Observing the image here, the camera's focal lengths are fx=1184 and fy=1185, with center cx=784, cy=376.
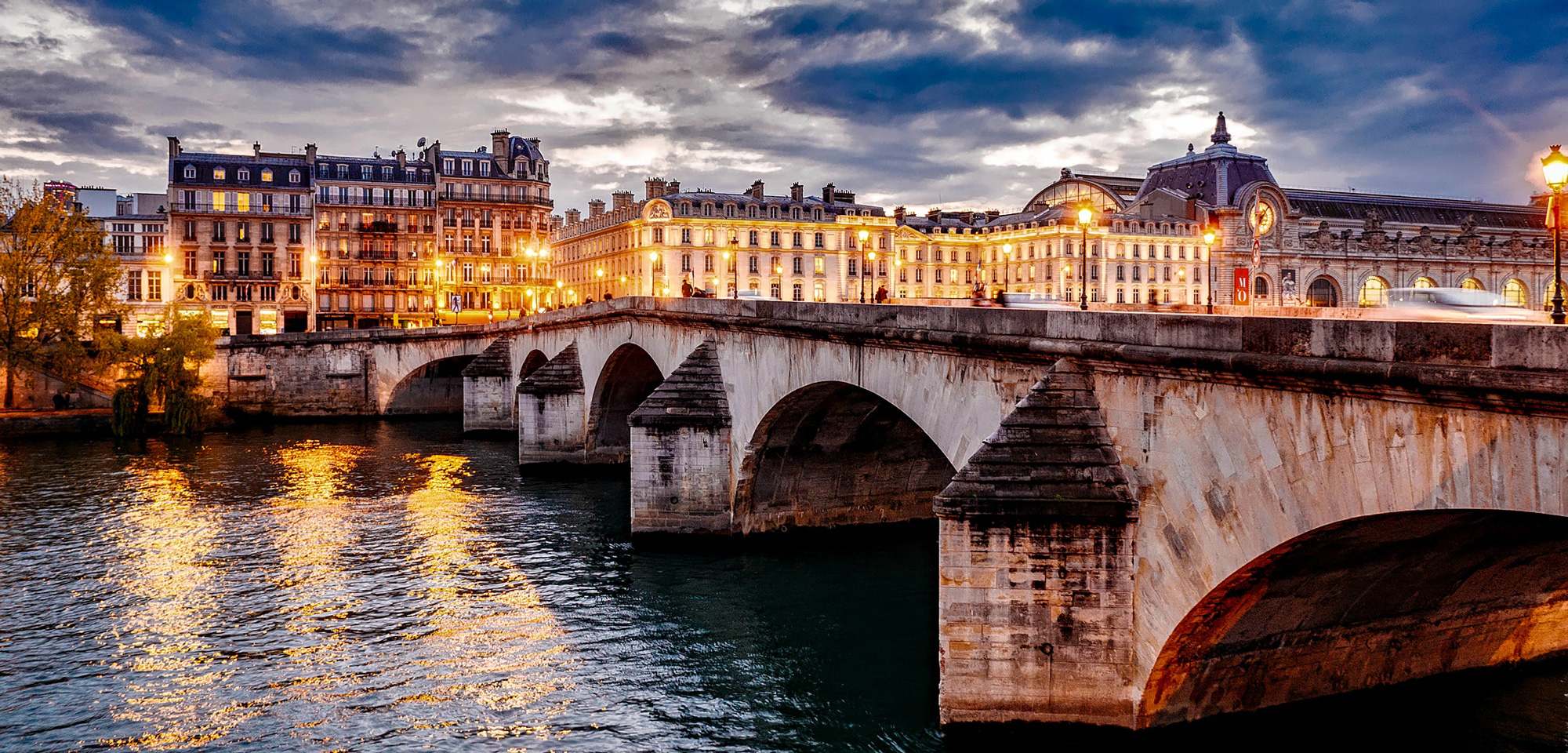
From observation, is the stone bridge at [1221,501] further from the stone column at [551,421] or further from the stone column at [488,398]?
→ the stone column at [488,398]

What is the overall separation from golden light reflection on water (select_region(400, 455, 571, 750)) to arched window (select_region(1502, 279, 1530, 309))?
157 ft

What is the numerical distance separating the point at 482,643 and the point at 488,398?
35043 millimetres

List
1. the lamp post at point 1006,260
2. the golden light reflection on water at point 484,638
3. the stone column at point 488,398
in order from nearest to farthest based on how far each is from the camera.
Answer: the golden light reflection on water at point 484,638, the stone column at point 488,398, the lamp post at point 1006,260

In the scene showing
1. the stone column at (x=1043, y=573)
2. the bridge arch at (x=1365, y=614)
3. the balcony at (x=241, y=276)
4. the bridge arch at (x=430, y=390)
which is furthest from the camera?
the balcony at (x=241, y=276)

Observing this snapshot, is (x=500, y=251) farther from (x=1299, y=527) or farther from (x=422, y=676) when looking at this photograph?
(x=1299, y=527)

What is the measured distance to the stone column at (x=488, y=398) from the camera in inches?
2124

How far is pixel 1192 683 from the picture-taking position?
14062 mm

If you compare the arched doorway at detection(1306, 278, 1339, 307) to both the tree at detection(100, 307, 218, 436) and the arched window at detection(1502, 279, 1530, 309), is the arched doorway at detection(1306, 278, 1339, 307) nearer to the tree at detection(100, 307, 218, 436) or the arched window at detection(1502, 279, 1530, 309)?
the arched window at detection(1502, 279, 1530, 309)

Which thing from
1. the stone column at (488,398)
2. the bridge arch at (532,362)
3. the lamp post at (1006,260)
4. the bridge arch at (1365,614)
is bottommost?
the bridge arch at (1365,614)

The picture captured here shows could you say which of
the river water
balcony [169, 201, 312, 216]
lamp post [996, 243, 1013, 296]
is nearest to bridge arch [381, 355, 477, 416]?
balcony [169, 201, 312, 216]

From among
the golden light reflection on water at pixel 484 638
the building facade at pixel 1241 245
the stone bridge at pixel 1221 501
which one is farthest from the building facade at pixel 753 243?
the stone bridge at pixel 1221 501

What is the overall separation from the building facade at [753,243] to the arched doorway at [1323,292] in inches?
1464

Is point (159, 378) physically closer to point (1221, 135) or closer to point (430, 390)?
point (430, 390)

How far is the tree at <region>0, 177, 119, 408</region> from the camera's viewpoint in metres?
52.7
